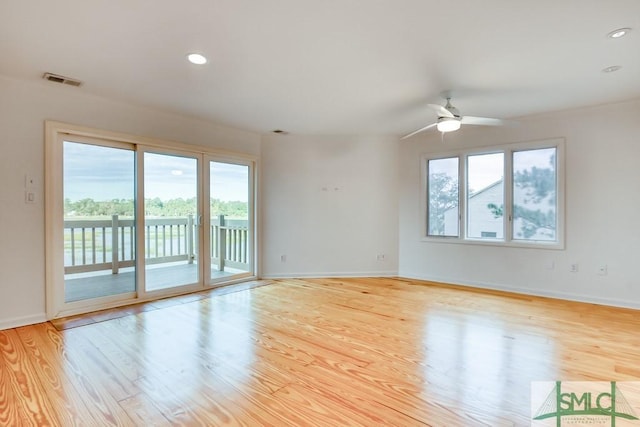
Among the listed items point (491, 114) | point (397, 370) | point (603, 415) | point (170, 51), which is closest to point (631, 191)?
point (491, 114)

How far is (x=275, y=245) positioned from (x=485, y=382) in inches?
153

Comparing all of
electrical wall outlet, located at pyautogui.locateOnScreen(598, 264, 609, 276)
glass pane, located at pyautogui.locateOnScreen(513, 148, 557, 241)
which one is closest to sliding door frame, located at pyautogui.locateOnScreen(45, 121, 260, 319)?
glass pane, located at pyautogui.locateOnScreen(513, 148, 557, 241)

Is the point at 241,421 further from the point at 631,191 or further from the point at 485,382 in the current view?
the point at 631,191

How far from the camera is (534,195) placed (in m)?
4.41

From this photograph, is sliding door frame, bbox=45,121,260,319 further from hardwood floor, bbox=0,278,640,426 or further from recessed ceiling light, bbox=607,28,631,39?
recessed ceiling light, bbox=607,28,631,39

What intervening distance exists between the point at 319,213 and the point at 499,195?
113 inches

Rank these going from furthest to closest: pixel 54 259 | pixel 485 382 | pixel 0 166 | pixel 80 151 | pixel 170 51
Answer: pixel 80 151
pixel 54 259
pixel 0 166
pixel 170 51
pixel 485 382

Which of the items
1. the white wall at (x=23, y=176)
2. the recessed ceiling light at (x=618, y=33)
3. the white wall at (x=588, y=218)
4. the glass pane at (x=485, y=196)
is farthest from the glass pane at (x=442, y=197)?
the white wall at (x=23, y=176)

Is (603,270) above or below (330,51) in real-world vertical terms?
below

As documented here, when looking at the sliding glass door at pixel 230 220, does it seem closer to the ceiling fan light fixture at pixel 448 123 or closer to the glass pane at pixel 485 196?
the ceiling fan light fixture at pixel 448 123

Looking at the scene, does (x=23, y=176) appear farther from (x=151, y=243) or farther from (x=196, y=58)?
(x=196, y=58)

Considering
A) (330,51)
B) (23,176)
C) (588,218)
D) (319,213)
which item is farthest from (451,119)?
(23,176)

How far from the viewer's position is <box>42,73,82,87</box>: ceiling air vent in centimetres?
299

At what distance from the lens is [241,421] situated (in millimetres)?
1729
